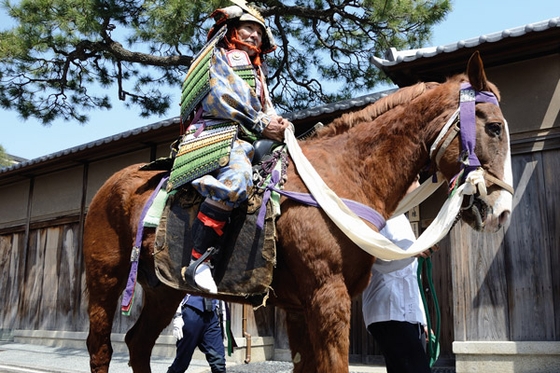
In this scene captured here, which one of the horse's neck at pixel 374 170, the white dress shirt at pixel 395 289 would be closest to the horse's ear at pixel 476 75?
the horse's neck at pixel 374 170

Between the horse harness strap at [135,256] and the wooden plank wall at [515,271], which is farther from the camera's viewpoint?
the wooden plank wall at [515,271]

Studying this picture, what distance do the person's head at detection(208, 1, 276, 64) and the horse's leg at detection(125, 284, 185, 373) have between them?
6.73 ft

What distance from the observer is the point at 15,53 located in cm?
1127

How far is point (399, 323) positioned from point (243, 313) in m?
6.20

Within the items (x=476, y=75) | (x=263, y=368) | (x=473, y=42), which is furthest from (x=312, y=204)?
(x=263, y=368)

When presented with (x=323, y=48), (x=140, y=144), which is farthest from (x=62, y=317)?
(x=323, y=48)

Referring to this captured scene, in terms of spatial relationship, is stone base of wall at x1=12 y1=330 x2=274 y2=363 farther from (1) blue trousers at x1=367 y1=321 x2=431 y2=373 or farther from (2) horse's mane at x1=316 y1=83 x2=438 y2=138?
(2) horse's mane at x1=316 y1=83 x2=438 y2=138

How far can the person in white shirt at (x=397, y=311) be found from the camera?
362cm

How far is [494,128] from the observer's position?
3.08 metres

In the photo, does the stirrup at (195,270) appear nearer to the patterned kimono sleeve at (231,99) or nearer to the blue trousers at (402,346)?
the patterned kimono sleeve at (231,99)

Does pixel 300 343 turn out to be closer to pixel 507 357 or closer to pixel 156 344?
pixel 507 357

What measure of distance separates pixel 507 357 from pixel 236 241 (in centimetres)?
514

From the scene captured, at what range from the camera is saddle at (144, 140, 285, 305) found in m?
3.30

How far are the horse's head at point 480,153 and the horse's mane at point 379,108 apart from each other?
1.11 ft
